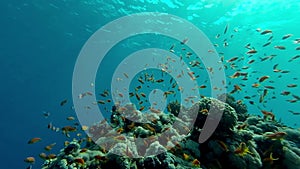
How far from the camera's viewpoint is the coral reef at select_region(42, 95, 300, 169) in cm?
493

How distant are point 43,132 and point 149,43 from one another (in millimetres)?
71006

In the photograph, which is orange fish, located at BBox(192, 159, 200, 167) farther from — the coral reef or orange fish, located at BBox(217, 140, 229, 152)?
orange fish, located at BBox(217, 140, 229, 152)

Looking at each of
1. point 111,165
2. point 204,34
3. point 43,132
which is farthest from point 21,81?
point 111,165

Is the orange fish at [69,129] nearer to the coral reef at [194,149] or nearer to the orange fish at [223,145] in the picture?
the coral reef at [194,149]

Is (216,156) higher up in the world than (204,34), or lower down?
lower down

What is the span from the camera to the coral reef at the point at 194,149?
16.2 feet

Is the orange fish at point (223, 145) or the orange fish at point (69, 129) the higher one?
the orange fish at point (69, 129)

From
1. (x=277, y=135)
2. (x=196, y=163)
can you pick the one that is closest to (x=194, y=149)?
(x=196, y=163)

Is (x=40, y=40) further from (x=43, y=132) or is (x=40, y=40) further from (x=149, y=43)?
(x=43, y=132)

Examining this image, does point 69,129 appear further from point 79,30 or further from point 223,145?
point 79,30

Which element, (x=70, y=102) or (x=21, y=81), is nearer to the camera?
(x=21, y=81)

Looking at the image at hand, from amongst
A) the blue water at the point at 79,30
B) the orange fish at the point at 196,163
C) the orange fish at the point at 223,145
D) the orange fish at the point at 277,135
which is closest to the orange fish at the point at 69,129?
the orange fish at the point at 196,163

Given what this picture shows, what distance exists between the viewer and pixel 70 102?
82.1 metres

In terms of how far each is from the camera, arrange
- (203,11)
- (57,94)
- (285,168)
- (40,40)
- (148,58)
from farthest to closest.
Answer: (57,94) → (148,58) → (40,40) → (203,11) → (285,168)
